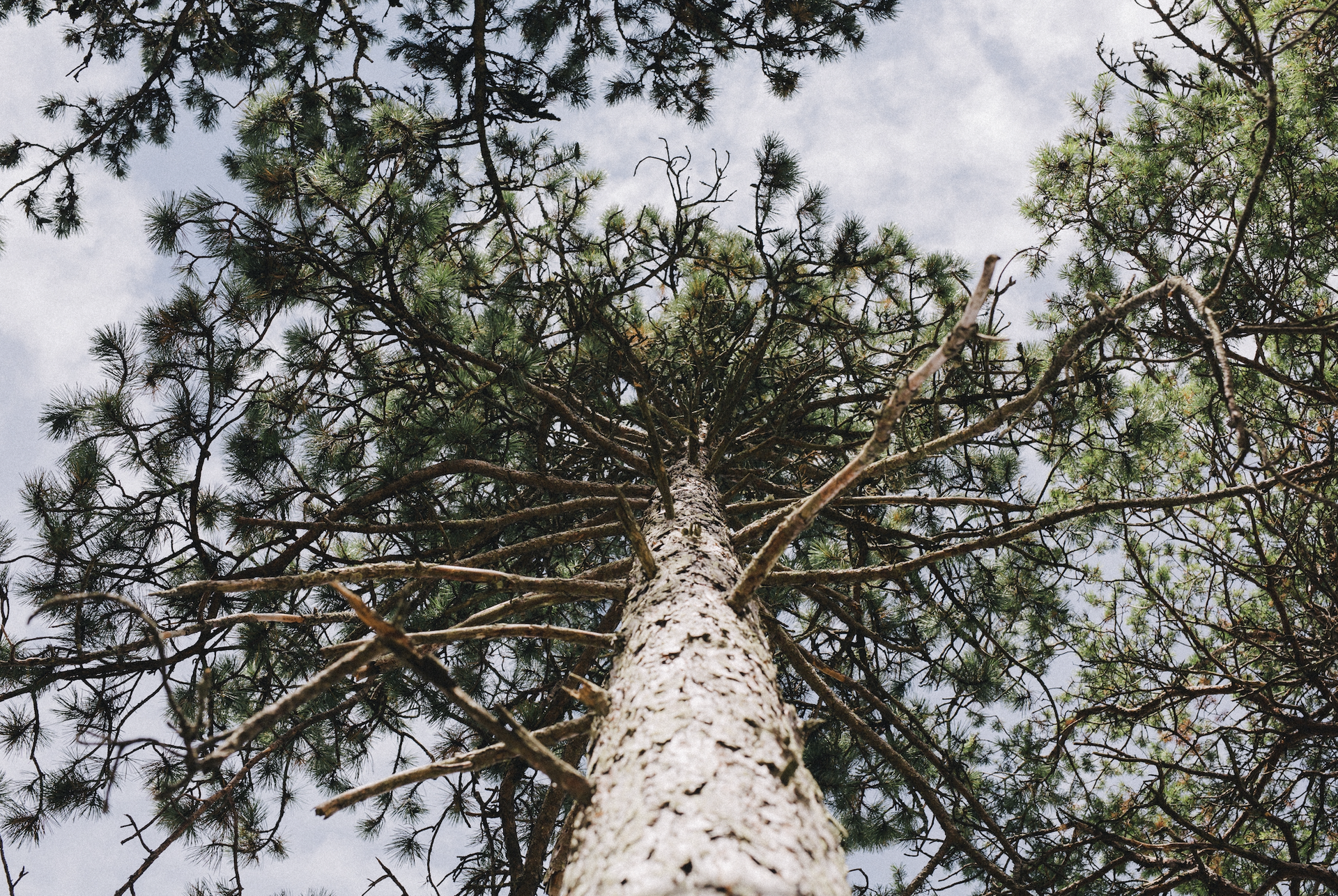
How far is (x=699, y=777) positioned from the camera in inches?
52.9

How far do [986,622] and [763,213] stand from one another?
274 cm

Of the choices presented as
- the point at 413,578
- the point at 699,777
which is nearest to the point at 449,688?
the point at 699,777

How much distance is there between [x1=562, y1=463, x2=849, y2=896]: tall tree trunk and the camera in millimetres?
1156

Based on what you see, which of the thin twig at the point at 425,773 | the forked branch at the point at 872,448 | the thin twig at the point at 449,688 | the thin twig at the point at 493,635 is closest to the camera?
the thin twig at the point at 449,688

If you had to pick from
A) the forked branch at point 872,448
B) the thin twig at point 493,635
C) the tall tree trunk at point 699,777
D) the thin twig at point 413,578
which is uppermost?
the thin twig at point 413,578

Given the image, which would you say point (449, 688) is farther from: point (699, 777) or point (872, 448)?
point (872, 448)

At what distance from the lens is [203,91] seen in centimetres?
521

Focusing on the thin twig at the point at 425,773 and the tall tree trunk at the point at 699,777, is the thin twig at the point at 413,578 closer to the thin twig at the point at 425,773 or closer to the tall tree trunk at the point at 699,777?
the tall tree trunk at the point at 699,777

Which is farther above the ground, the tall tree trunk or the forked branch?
the forked branch

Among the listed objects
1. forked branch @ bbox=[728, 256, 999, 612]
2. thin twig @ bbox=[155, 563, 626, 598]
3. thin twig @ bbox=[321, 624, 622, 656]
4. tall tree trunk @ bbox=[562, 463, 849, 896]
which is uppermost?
thin twig @ bbox=[155, 563, 626, 598]

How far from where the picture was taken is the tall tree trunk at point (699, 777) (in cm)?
116

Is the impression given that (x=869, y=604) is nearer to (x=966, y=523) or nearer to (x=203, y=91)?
(x=966, y=523)

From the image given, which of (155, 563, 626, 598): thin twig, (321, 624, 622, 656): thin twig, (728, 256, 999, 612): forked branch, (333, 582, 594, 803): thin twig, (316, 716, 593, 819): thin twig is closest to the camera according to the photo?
(333, 582, 594, 803): thin twig

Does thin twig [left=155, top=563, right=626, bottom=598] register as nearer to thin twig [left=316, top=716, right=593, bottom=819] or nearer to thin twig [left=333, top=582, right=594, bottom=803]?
thin twig [left=316, top=716, right=593, bottom=819]
